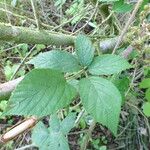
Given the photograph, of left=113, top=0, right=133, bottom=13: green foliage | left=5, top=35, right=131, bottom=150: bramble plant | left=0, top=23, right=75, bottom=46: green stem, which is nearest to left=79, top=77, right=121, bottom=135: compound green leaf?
left=5, top=35, right=131, bottom=150: bramble plant

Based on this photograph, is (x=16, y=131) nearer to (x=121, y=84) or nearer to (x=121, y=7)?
(x=121, y=84)

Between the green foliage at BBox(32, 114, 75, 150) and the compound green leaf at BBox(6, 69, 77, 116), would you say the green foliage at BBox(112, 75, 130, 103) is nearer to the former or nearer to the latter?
the green foliage at BBox(32, 114, 75, 150)

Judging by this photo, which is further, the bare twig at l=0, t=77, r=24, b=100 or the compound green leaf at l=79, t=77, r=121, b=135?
the bare twig at l=0, t=77, r=24, b=100

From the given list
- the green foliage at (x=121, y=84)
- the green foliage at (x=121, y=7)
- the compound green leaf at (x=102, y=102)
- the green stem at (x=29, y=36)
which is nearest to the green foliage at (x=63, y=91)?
the compound green leaf at (x=102, y=102)

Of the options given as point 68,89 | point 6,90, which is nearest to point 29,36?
point 6,90

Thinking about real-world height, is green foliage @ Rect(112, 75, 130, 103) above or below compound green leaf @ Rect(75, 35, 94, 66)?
below

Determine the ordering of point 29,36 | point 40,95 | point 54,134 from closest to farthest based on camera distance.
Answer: point 40,95, point 29,36, point 54,134

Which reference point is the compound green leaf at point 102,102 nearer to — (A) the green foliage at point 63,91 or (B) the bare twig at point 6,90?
(A) the green foliage at point 63,91
